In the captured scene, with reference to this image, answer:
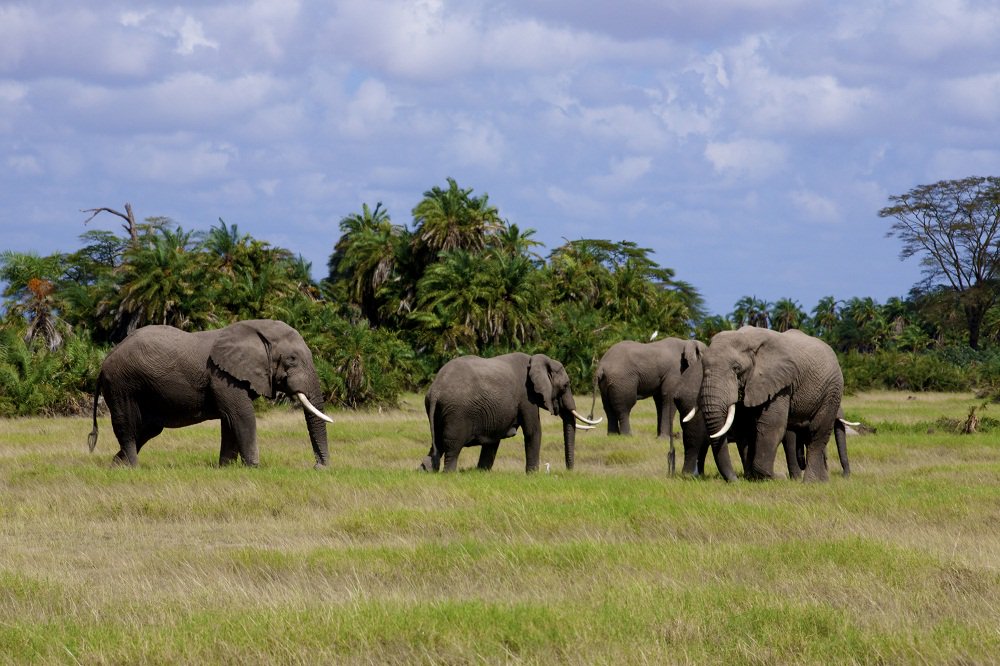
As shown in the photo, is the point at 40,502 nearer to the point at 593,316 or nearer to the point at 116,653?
the point at 116,653

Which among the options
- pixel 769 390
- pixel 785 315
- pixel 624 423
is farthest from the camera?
pixel 785 315

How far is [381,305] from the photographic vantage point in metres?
53.2

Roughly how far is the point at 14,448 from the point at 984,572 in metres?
16.0

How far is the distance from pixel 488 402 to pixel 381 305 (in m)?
37.6

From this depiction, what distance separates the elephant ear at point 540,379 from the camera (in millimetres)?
16406

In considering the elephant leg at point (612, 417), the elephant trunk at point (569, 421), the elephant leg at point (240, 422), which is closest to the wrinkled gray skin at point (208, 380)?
the elephant leg at point (240, 422)

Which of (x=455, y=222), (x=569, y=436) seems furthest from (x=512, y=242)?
(x=569, y=436)

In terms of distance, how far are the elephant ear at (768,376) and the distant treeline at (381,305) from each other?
59.1 ft

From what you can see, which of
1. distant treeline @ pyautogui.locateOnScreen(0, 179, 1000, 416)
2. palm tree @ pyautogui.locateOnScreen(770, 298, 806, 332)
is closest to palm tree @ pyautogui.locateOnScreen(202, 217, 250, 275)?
distant treeline @ pyautogui.locateOnScreen(0, 179, 1000, 416)

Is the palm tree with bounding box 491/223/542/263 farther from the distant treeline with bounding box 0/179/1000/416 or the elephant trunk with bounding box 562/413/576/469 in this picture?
the elephant trunk with bounding box 562/413/576/469

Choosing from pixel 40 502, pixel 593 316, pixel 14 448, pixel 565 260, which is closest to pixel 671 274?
pixel 565 260

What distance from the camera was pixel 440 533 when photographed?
1175 cm

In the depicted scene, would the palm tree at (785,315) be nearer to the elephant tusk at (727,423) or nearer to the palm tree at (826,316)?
the palm tree at (826,316)

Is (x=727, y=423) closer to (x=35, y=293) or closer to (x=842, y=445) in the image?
(x=842, y=445)
